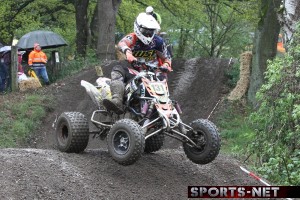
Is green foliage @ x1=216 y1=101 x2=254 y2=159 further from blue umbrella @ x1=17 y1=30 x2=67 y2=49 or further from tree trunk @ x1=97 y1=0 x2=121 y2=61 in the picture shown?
blue umbrella @ x1=17 y1=30 x2=67 y2=49

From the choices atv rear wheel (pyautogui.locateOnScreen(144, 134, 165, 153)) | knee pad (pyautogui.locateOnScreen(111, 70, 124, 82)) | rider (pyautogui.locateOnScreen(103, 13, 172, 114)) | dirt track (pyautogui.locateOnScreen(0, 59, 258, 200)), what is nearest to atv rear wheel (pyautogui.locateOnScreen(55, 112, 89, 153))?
dirt track (pyautogui.locateOnScreen(0, 59, 258, 200))

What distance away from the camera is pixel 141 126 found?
827 centimetres

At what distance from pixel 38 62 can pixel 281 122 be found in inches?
478

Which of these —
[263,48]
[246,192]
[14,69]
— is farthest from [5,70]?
[246,192]

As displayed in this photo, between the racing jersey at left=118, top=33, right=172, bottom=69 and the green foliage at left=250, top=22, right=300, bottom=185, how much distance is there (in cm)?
157

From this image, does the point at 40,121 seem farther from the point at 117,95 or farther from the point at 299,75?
the point at 299,75

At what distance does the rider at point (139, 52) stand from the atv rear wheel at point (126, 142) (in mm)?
741

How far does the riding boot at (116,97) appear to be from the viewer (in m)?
8.62

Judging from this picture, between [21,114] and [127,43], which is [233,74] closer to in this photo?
[21,114]

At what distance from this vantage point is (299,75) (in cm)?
849

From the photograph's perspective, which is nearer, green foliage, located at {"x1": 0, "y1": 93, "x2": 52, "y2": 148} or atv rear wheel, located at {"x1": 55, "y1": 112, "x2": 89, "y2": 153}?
atv rear wheel, located at {"x1": 55, "y1": 112, "x2": 89, "y2": 153}

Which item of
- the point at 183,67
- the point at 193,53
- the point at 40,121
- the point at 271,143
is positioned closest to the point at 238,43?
the point at 193,53

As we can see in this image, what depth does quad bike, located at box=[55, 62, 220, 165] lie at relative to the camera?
7809mm

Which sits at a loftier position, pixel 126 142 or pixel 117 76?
pixel 117 76
